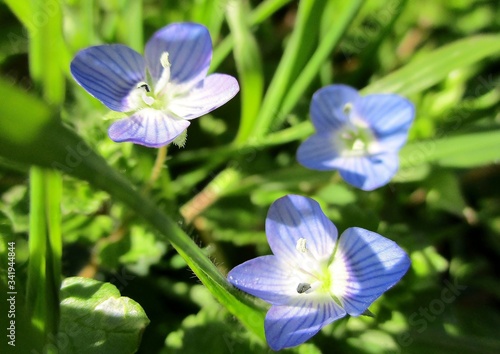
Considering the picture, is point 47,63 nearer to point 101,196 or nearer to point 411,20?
point 101,196

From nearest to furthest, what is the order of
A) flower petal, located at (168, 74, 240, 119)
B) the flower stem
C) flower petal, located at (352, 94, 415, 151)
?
flower petal, located at (168, 74, 240, 119) → the flower stem → flower petal, located at (352, 94, 415, 151)

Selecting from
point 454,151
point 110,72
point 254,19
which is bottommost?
point 454,151

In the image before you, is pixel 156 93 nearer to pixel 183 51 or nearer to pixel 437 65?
pixel 183 51

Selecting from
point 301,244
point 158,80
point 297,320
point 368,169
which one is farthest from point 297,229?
point 158,80

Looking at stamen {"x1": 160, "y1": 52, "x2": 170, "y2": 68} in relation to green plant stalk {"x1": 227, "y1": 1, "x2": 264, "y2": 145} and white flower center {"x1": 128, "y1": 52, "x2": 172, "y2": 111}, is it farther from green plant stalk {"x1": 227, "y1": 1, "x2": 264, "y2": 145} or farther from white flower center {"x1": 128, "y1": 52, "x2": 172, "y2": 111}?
green plant stalk {"x1": 227, "y1": 1, "x2": 264, "y2": 145}

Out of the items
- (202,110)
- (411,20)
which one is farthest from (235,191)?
(411,20)

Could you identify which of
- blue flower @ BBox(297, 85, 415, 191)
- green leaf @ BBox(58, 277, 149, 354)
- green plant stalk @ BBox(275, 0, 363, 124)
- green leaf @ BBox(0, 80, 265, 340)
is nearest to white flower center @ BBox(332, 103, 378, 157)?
blue flower @ BBox(297, 85, 415, 191)
